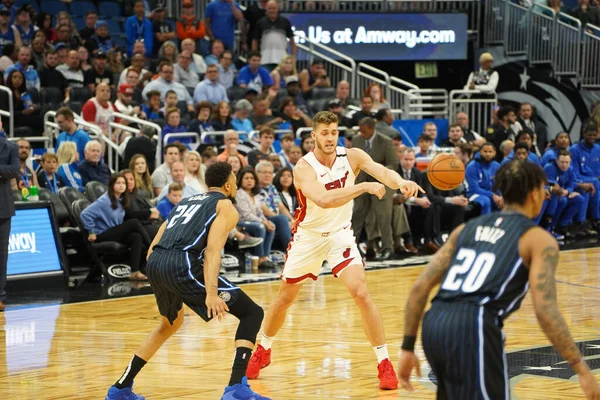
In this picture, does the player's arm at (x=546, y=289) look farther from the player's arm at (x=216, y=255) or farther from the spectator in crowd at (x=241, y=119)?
the spectator in crowd at (x=241, y=119)

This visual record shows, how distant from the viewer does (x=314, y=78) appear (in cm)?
1991

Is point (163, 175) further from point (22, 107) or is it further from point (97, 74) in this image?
point (97, 74)

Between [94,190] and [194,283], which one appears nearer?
[194,283]

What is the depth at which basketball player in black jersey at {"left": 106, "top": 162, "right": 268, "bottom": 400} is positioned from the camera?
6.96 meters

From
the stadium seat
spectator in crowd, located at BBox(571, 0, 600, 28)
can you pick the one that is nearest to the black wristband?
the stadium seat

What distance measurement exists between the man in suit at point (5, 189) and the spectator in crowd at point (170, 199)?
2.61 meters

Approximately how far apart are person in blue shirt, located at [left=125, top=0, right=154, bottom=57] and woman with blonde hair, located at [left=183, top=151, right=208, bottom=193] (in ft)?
18.0

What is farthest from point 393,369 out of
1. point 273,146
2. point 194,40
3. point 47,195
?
point 194,40

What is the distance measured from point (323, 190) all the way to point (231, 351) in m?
1.88

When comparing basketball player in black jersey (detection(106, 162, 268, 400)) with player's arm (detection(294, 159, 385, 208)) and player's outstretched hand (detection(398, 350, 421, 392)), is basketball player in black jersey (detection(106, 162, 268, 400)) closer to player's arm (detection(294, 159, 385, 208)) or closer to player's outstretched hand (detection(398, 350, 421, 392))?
player's arm (detection(294, 159, 385, 208))

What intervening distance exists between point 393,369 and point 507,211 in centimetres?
313

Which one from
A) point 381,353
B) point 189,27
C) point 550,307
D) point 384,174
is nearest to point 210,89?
point 189,27

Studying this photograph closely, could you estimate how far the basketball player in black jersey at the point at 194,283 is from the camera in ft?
22.8

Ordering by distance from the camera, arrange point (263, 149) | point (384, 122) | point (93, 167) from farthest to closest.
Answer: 1. point (384, 122)
2. point (263, 149)
3. point (93, 167)
